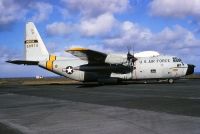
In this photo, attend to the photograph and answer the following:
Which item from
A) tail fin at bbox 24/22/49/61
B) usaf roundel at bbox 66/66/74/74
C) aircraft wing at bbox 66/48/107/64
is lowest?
usaf roundel at bbox 66/66/74/74

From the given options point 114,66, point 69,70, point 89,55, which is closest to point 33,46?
point 69,70

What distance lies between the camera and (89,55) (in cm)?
3909

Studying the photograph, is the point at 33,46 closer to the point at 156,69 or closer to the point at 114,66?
the point at 114,66

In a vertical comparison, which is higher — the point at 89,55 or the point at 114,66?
the point at 89,55

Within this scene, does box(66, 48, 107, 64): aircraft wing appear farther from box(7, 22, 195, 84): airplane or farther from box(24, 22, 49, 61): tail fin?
box(24, 22, 49, 61): tail fin

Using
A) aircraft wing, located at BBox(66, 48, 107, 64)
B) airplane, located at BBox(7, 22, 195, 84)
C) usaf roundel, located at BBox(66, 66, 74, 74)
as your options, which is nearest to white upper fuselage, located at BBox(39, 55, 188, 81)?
airplane, located at BBox(7, 22, 195, 84)

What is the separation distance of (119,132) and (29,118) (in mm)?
4978

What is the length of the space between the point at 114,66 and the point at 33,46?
10992 mm

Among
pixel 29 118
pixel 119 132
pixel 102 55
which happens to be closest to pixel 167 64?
pixel 102 55

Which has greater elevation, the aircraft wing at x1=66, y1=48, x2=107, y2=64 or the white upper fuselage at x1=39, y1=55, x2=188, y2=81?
the aircraft wing at x1=66, y1=48, x2=107, y2=64

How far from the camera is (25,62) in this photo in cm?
4222

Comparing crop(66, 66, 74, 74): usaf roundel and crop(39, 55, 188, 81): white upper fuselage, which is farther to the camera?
crop(66, 66, 74, 74): usaf roundel

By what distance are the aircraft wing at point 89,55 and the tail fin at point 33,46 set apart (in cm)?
604

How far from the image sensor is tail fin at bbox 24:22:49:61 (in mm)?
43750
